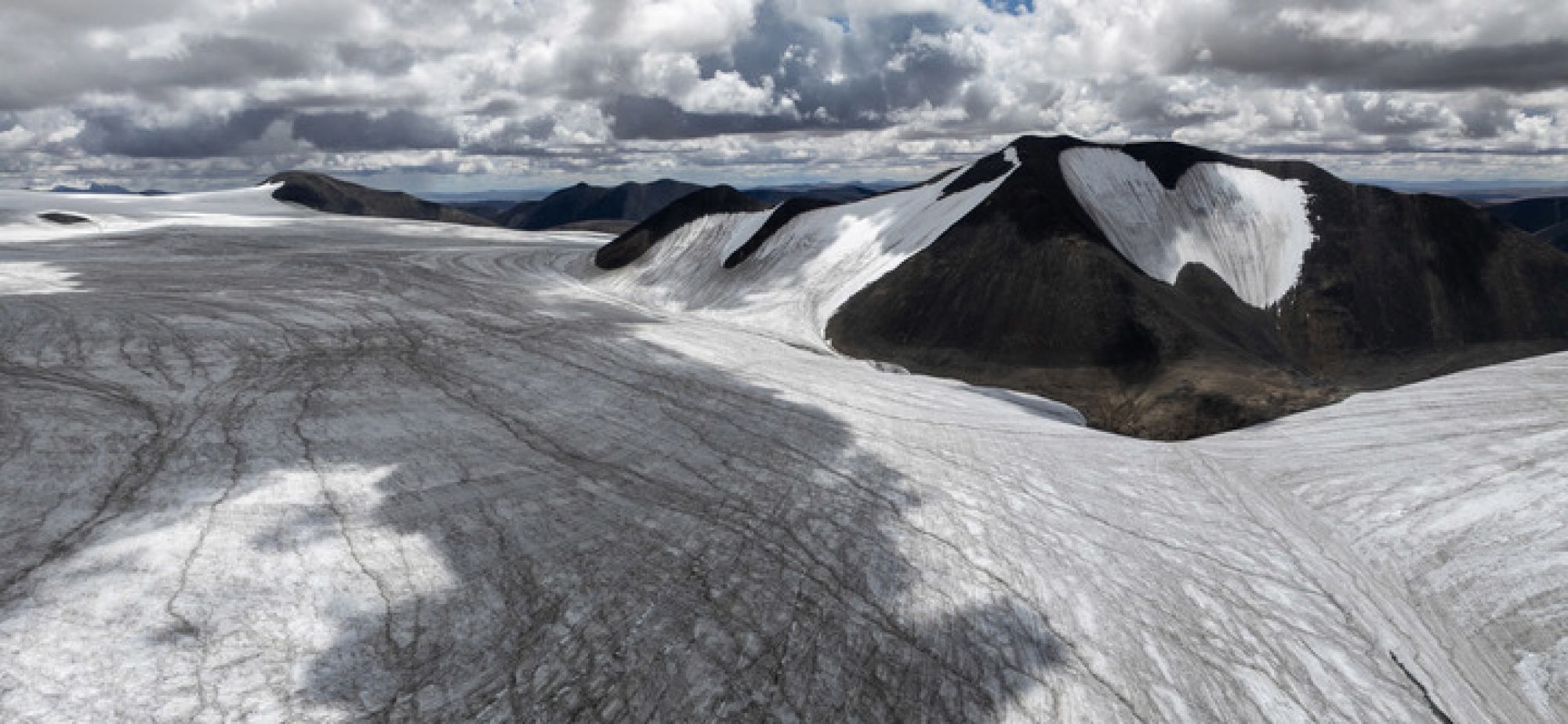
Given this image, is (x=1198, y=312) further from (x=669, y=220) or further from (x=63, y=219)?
(x=63, y=219)

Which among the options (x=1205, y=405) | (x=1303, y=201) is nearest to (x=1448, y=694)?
(x=1205, y=405)

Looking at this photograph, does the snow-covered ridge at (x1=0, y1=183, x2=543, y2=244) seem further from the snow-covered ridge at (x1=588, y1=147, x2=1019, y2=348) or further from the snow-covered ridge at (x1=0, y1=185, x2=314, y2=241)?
the snow-covered ridge at (x1=588, y1=147, x2=1019, y2=348)

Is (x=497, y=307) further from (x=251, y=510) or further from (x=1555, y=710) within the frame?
(x=1555, y=710)

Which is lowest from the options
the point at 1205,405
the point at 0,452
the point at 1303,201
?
the point at 1205,405

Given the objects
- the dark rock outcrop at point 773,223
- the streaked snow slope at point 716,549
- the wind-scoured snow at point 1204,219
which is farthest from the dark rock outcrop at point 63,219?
the wind-scoured snow at point 1204,219

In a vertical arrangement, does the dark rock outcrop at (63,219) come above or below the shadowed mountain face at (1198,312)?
above

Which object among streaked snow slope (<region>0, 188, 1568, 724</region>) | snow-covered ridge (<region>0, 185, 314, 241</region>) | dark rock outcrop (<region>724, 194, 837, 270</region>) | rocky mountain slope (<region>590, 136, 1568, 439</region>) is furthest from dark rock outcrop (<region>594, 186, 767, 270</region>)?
snow-covered ridge (<region>0, 185, 314, 241</region>)

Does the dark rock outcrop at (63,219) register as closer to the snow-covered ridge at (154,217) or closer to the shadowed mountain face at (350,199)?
the snow-covered ridge at (154,217)
